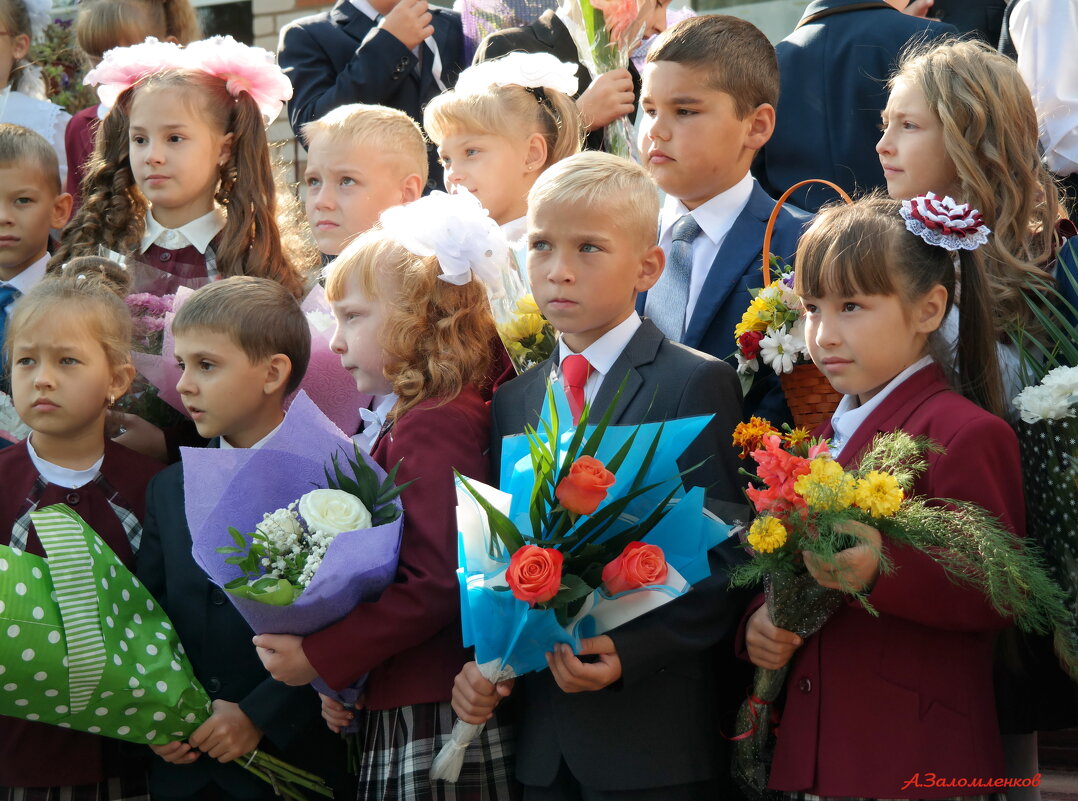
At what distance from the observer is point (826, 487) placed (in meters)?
2.61

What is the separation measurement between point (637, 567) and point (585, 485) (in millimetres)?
212

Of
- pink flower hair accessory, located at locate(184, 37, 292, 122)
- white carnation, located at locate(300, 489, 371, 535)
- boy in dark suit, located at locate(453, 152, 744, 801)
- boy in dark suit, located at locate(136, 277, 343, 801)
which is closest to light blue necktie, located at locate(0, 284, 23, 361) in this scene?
pink flower hair accessory, located at locate(184, 37, 292, 122)

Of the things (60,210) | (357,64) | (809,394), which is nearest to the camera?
(809,394)

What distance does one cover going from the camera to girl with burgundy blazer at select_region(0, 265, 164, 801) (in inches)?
146

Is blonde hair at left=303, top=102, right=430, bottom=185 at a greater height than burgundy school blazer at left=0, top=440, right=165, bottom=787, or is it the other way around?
blonde hair at left=303, top=102, right=430, bottom=185

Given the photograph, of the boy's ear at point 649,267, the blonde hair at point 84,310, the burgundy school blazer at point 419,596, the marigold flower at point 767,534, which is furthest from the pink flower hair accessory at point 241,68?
the marigold flower at point 767,534

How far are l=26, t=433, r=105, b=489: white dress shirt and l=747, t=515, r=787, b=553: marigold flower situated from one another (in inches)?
83.3

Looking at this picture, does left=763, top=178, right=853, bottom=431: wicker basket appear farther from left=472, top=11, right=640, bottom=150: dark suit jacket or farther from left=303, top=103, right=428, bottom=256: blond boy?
left=472, top=11, right=640, bottom=150: dark suit jacket

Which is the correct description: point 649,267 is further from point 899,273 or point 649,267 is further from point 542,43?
point 542,43

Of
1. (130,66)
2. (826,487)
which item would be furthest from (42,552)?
(826,487)

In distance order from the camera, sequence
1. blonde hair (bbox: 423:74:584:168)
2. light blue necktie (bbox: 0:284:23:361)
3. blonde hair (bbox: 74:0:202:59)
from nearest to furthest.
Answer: blonde hair (bbox: 423:74:584:168) → light blue necktie (bbox: 0:284:23:361) → blonde hair (bbox: 74:0:202:59)

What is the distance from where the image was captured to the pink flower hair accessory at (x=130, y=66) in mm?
4625

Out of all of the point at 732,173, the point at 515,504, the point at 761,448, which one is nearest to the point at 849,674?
the point at 761,448

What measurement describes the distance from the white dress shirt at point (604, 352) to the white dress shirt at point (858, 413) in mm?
570
